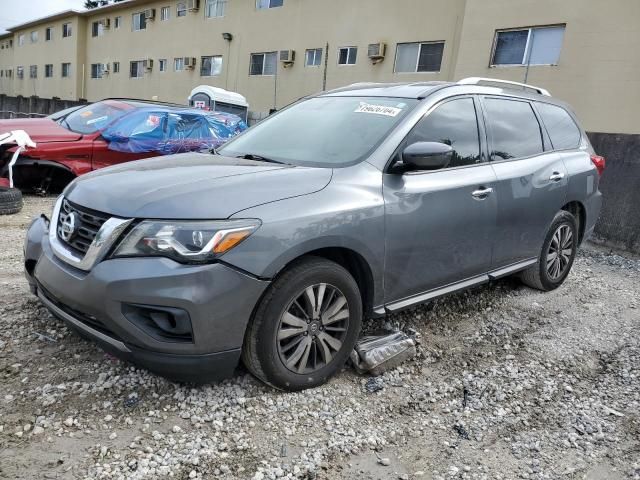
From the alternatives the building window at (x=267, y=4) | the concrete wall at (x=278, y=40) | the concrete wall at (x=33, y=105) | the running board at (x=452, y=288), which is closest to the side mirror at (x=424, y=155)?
the running board at (x=452, y=288)

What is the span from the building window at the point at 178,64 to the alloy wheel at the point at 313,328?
24.0 m

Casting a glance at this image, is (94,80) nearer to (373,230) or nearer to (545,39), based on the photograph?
(545,39)

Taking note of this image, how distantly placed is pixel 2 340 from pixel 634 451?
3.60 m

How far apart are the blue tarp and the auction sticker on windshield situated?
4.05m

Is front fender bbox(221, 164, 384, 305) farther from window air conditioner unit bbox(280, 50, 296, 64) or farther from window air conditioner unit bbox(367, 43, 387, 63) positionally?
window air conditioner unit bbox(280, 50, 296, 64)

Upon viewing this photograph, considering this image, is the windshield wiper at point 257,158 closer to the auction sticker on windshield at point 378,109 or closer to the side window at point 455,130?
the auction sticker on windshield at point 378,109

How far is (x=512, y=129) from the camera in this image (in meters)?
3.99

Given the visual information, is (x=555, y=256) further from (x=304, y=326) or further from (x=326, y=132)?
(x=304, y=326)

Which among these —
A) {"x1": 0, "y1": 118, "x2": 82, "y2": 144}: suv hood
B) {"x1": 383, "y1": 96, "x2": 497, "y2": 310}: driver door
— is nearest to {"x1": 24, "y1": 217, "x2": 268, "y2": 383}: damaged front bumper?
{"x1": 383, "y1": 96, "x2": 497, "y2": 310}: driver door

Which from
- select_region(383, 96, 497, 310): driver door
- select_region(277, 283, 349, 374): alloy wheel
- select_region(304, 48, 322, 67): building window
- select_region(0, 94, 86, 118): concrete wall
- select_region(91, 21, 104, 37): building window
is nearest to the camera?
select_region(277, 283, 349, 374): alloy wheel

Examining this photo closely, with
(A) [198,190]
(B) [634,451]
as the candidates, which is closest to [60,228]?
(A) [198,190]

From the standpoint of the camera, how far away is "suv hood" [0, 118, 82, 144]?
6.89 meters

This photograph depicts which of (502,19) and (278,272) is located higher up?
(502,19)

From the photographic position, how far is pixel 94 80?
30703mm
